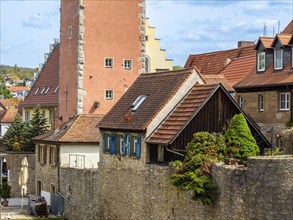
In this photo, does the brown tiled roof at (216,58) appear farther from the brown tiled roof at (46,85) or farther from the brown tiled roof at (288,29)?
the brown tiled roof at (46,85)

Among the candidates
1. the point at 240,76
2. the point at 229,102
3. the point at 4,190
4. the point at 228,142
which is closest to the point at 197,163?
the point at 228,142

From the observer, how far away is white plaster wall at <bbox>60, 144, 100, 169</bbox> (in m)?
45.2

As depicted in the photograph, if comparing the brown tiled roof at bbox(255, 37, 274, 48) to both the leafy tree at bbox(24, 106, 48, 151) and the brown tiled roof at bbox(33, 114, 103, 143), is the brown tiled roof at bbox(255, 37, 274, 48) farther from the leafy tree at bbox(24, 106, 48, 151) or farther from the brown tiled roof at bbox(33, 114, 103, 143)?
the leafy tree at bbox(24, 106, 48, 151)

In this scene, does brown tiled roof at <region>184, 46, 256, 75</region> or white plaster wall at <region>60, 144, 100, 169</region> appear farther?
brown tiled roof at <region>184, 46, 256, 75</region>

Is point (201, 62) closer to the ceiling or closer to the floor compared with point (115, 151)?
closer to the ceiling

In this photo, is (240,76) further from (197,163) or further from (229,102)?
(197,163)

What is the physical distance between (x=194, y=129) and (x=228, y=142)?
1.79 metres

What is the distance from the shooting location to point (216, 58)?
169ft

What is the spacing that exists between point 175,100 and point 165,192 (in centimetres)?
445

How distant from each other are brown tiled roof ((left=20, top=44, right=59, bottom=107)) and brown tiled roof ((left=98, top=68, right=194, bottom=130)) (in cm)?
2234

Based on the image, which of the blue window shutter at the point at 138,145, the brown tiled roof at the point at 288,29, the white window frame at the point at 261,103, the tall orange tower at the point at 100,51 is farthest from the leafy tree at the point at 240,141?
the tall orange tower at the point at 100,51

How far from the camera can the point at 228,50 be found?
5159 cm

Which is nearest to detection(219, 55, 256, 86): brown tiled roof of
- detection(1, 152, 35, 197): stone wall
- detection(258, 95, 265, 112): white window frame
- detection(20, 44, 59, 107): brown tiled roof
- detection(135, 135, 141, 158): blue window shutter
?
detection(258, 95, 265, 112): white window frame

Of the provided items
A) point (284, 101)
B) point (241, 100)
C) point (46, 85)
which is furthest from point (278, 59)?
point (46, 85)
